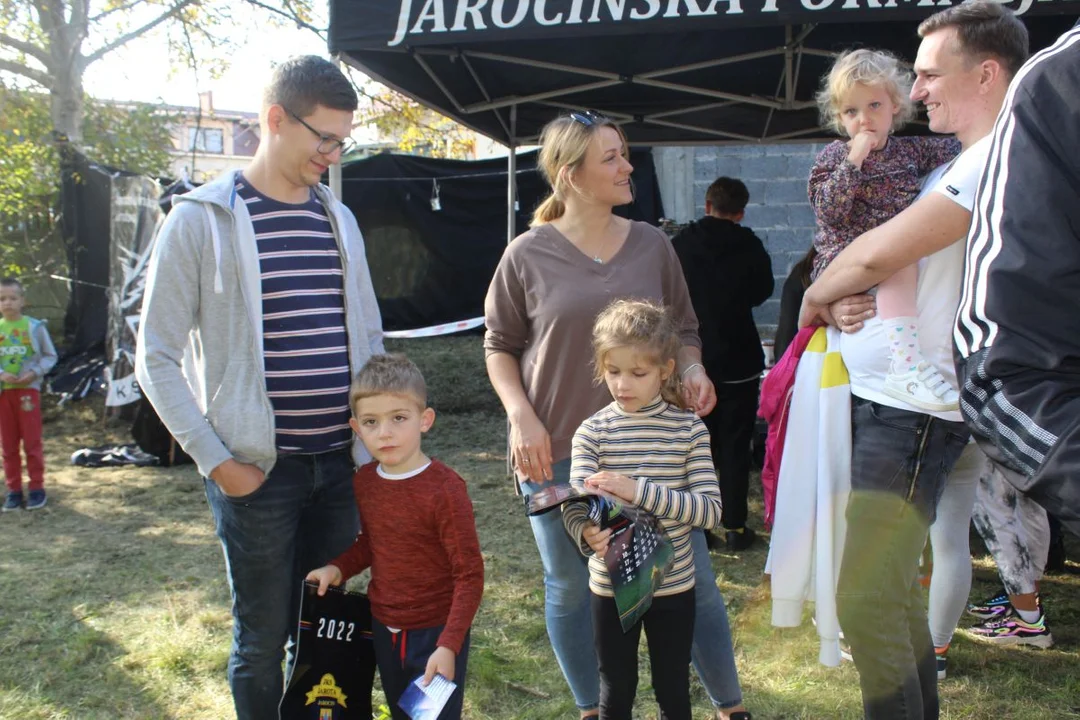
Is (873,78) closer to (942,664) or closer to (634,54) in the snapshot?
(942,664)

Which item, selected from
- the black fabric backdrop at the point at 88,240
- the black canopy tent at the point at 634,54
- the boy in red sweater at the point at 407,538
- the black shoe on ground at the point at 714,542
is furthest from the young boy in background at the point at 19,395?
the boy in red sweater at the point at 407,538

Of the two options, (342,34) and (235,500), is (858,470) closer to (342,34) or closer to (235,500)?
(235,500)

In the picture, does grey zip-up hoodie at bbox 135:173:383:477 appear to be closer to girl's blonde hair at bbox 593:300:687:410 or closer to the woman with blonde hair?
the woman with blonde hair

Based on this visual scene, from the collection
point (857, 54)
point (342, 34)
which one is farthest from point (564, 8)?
point (857, 54)

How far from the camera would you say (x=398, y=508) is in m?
2.15

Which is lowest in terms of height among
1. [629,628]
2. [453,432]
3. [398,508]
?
[453,432]

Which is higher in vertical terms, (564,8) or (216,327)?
→ (564,8)

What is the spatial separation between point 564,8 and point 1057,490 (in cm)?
261

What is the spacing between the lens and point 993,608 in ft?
11.6

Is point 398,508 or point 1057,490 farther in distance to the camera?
point 398,508

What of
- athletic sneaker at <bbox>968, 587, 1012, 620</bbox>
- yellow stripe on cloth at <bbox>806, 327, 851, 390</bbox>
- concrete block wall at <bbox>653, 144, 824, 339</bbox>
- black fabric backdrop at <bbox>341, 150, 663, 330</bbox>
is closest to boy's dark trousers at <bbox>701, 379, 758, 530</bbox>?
athletic sneaker at <bbox>968, 587, 1012, 620</bbox>

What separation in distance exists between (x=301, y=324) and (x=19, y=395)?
4.66m

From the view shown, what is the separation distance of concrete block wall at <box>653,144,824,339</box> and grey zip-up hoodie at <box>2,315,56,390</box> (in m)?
5.32

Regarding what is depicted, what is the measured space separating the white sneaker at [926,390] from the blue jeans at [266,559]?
1394 millimetres
